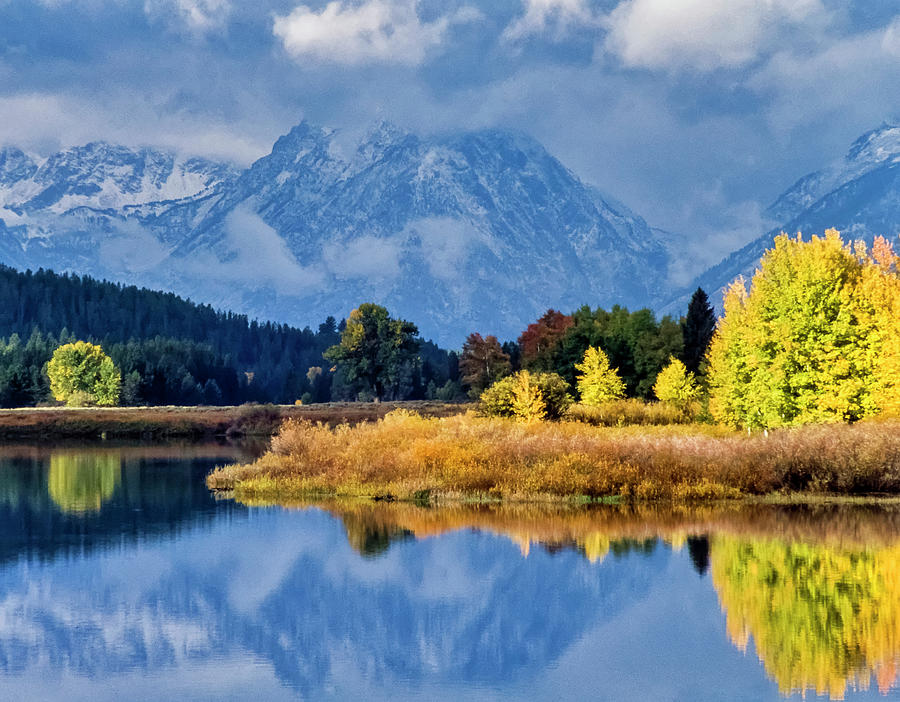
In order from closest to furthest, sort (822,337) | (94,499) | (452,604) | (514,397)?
(452,604) < (94,499) < (822,337) < (514,397)

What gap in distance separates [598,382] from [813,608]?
7359 cm

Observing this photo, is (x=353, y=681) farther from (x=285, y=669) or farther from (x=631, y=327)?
(x=631, y=327)

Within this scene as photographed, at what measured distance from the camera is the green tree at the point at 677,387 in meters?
89.2

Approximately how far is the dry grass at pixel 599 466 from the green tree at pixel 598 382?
50.7 m

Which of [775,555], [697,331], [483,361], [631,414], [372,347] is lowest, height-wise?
[775,555]

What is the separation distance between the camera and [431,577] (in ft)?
102

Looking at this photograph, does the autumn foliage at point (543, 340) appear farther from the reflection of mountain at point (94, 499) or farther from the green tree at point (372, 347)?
the reflection of mountain at point (94, 499)

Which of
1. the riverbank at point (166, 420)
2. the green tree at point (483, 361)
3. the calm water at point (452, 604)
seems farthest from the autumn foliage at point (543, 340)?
the calm water at point (452, 604)

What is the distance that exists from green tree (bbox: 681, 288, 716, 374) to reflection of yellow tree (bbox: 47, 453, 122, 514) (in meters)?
50.3

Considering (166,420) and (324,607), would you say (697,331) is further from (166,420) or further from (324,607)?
(324,607)

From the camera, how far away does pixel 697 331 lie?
103250mm

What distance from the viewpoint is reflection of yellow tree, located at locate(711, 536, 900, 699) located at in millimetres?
21531

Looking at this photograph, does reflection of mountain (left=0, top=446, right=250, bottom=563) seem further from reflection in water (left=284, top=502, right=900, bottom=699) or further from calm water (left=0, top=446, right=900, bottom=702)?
reflection in water (left=284, top=502, right=900, bottom=699)

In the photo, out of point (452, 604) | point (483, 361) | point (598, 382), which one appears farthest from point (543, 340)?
point (452, 604)
